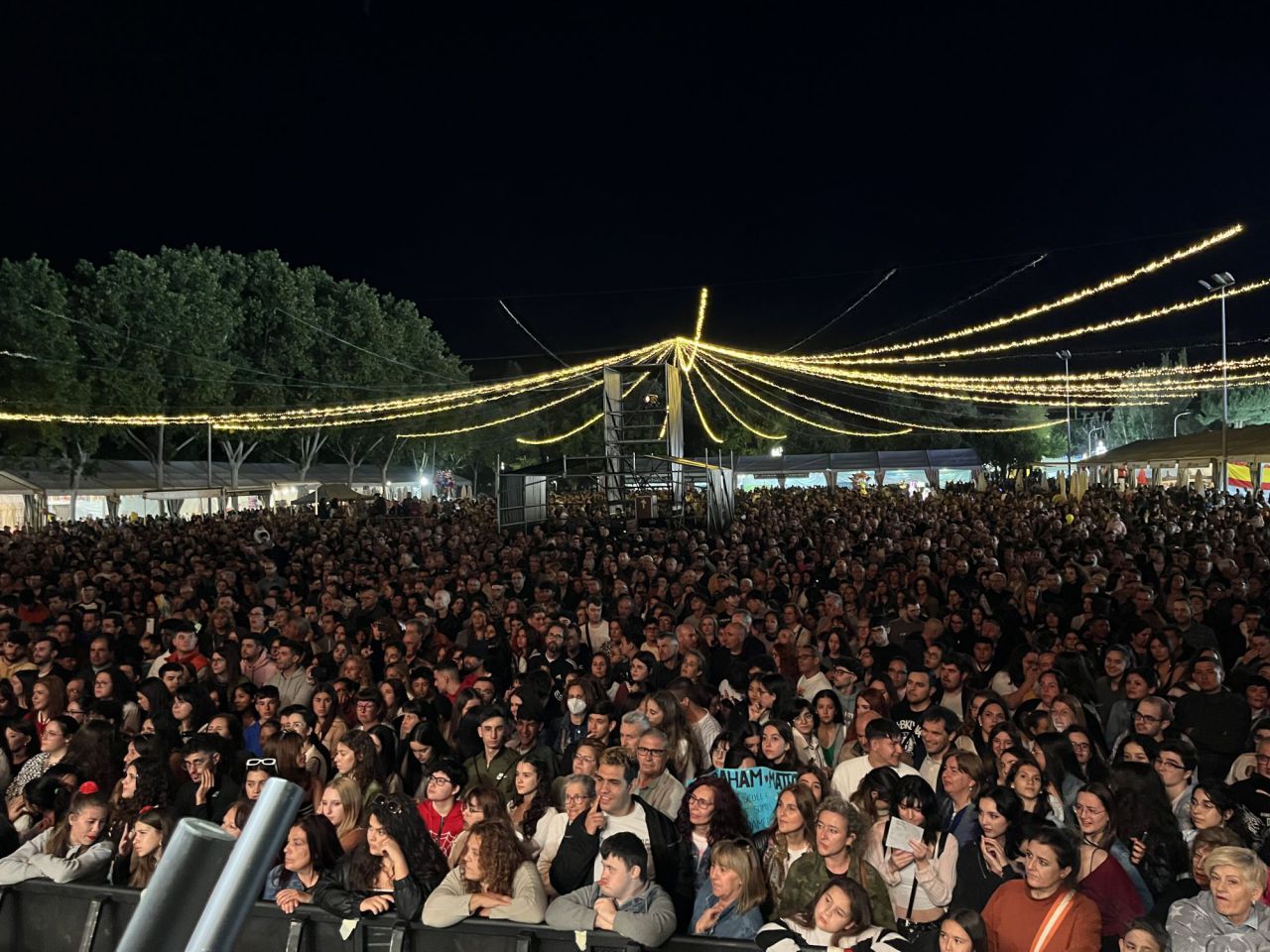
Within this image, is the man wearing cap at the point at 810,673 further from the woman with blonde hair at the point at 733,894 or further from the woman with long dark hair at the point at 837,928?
the woman with long dark hair at the point at 837,928

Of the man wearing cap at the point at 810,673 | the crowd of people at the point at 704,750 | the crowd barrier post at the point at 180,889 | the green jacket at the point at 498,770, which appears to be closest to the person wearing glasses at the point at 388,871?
the crowd of people at the point at 704,750

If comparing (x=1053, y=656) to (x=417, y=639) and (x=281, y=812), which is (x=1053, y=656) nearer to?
(x=417, y=639)

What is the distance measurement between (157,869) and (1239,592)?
33.3 ft

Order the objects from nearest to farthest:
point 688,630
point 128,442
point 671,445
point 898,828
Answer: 1. point 898,828
2. point 688,630
3. point 671,445
4. point 128,442

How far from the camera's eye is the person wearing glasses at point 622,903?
3693 millimetres

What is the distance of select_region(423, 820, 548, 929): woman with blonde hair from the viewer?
390 cm

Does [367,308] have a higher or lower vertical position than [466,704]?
higher

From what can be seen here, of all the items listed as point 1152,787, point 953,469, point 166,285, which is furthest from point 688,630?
point 953,469

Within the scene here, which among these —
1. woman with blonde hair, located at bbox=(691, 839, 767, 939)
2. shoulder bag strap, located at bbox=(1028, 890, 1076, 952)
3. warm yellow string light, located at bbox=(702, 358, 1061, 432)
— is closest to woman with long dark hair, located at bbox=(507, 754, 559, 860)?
woman with blonde hair, located at bbox=(691, 839, 767, 939)

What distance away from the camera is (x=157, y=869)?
641mm

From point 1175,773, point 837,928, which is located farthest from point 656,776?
point 1175,773

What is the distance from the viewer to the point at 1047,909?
355cm

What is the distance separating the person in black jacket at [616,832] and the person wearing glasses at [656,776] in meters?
0.40

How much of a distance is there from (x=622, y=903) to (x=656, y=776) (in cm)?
127
